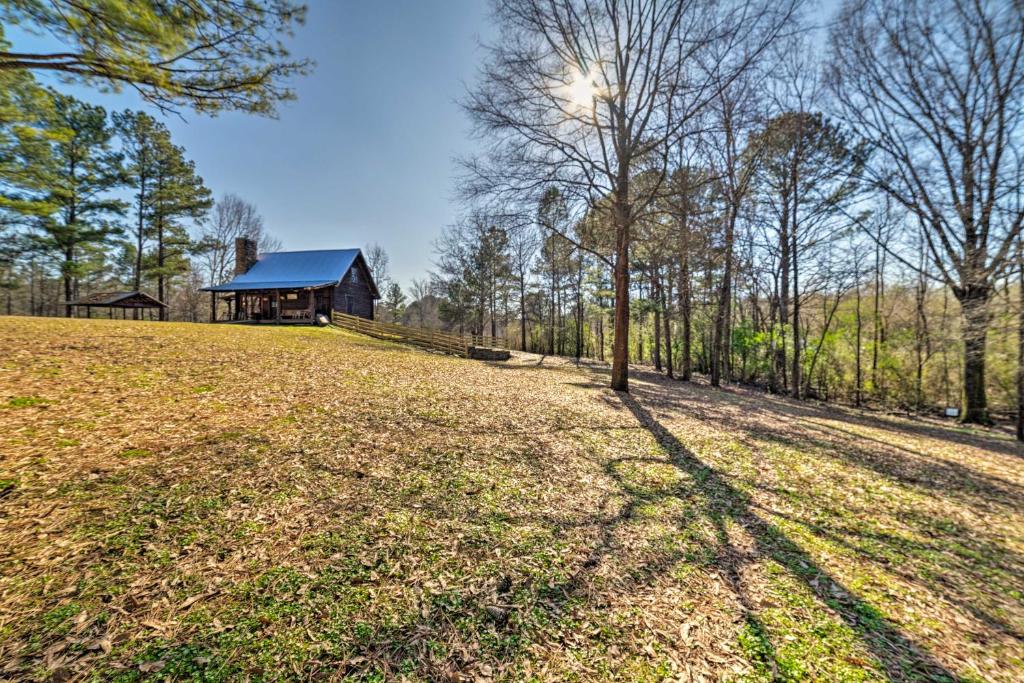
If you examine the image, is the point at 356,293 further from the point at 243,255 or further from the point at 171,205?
the point at 171,205

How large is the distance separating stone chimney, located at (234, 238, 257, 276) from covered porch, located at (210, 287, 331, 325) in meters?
2.35

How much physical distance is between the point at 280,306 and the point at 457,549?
83.4ft

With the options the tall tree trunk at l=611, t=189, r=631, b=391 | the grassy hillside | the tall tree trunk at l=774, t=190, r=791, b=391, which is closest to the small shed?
the grassy hillside

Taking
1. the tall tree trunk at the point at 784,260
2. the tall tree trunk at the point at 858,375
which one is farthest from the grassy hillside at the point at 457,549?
the tall tree trunk at the point at 858,375

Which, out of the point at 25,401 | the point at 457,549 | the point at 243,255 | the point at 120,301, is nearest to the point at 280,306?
the point at 243,255

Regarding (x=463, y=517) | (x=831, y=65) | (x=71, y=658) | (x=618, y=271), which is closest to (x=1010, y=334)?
(x=618, y=271)

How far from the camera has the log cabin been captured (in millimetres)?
22672

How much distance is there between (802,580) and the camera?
3.04m

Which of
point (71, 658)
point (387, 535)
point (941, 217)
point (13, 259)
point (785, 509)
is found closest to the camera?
point (71, 658)

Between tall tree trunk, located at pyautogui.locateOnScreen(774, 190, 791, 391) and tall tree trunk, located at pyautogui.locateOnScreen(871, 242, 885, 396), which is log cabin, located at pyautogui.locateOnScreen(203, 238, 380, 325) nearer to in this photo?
tall tree trunk, located at pyautogui.locateOnScreen(774, 190, 791, 391)

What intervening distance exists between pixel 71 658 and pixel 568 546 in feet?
10.6

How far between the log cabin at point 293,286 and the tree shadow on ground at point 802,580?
23143 millimetres

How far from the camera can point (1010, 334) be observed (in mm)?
8102

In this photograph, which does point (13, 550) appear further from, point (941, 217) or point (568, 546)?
point (941, 217)
